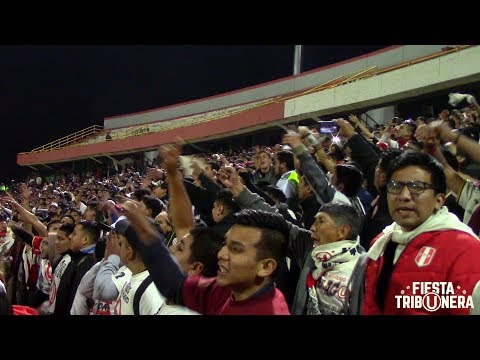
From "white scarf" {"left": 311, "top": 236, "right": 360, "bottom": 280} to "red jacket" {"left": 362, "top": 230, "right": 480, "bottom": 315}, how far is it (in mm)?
461

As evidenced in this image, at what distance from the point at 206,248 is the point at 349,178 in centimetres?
123

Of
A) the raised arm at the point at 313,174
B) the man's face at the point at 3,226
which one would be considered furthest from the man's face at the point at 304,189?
the man's face at the point at 3,226

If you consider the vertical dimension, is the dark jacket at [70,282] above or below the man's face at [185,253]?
below

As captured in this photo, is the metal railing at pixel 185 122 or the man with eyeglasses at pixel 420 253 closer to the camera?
the man with eyeglasses at pixel 420 253

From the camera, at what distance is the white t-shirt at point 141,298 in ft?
7.44

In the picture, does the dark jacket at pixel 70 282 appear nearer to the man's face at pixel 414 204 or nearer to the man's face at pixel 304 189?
the man's face at pixel 304 189

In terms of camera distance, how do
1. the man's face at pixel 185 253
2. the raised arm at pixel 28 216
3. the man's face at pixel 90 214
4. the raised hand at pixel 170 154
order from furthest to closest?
1. the man's face at pixel 90 214
2. the raised arm at pixel 28 216
3. the raised hand at pixel 170 154
4. the man's face at pixel 185 253

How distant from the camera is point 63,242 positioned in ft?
13.4

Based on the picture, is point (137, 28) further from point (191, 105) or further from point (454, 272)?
point (191, 105)

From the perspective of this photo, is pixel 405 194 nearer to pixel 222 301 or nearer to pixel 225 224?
pixel 222 301

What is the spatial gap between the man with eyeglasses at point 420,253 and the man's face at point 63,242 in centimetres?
272

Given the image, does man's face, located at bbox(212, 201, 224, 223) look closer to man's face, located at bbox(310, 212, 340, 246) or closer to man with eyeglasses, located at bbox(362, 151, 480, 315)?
man's face, located at bbox(310, 212, 340, 246)

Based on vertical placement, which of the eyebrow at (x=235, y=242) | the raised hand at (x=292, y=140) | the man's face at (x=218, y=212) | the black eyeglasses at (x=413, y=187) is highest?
the raised hand at (x=292, y=140)
